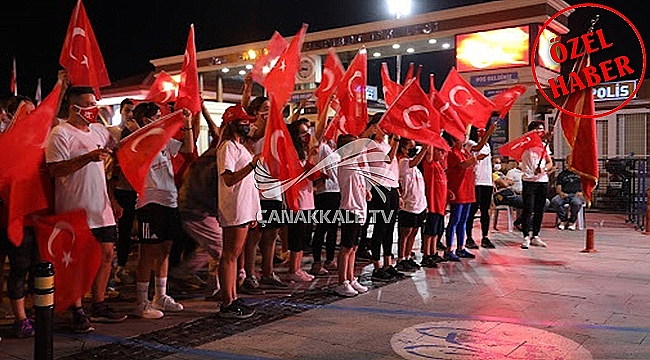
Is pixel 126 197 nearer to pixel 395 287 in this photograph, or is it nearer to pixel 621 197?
pixel 395 287

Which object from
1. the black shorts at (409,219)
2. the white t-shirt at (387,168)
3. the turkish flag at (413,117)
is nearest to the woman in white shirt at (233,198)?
the white t-shirt at (387,168)

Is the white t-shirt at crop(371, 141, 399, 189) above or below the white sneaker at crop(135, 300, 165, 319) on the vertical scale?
above

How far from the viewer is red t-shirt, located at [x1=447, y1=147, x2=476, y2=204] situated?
31.4 ft

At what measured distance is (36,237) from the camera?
5379 millimetres

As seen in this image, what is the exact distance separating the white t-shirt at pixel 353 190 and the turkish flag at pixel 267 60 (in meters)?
1.70

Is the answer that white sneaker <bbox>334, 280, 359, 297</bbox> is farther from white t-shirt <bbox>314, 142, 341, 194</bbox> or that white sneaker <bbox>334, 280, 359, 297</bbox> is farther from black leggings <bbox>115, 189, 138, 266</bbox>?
black leggings <bbox>115, 189, 138, 266</bbox>

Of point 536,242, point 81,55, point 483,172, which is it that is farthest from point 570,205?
point 81,55

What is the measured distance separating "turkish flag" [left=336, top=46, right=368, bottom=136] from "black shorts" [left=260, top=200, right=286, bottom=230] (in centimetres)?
174

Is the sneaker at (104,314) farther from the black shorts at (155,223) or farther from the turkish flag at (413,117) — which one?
the turkish flag at (413,117)

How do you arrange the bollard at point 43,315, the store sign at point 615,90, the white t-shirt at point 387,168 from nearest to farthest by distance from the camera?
the bollard at point 43,315 < the white t-shirt at point 387,168 < the store sign at point 615,90

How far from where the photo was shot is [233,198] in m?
5.88

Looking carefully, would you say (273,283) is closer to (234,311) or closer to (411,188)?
(234,311)

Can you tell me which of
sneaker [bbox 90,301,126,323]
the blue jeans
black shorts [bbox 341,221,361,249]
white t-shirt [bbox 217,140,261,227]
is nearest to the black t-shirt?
the blue jeans

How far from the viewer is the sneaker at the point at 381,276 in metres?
8.02
